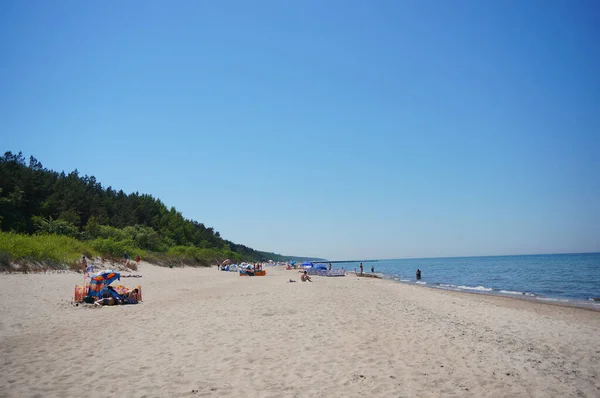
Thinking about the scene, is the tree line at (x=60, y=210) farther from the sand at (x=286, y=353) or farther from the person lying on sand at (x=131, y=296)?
the sand at (x=286, y=353)

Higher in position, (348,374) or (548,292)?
(348,374)

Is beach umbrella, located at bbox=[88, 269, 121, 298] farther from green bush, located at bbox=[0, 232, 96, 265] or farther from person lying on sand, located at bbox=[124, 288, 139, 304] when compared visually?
green bush, located at bbox=[0, 232, 96, 265]

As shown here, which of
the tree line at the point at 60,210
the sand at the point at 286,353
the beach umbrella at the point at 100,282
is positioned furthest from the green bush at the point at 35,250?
the sand at the point at 286,353

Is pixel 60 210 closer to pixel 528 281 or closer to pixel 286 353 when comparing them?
pixel 286 353

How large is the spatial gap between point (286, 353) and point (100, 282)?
37.2 ft

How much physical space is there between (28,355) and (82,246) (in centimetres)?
2884

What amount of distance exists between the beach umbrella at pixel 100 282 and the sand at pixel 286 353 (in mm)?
1091

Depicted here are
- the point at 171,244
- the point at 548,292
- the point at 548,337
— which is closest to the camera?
the point at 548,337

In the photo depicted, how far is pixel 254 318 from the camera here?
37.4 feet

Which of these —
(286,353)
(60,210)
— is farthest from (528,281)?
(60,210)

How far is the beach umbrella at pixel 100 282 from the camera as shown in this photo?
48.0ft

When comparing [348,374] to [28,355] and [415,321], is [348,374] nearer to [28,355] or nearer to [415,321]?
[415,321]

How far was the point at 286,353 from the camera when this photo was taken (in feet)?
25.0

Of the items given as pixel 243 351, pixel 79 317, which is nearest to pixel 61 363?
pixel 243 351
